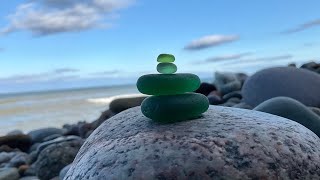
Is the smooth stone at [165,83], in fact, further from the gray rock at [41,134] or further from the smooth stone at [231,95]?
the gray rock at [41,134]

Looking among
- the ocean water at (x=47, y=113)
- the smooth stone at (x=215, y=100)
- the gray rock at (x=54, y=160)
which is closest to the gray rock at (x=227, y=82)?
the smooth stone at (x=215, y=100)

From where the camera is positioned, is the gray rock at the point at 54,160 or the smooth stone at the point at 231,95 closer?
the gray rock at the point at 54,160

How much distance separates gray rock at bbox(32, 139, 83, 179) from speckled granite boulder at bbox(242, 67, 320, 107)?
226cm

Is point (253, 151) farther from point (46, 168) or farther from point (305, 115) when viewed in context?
point (46, 168)

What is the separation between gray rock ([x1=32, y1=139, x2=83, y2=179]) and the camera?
4434 mm

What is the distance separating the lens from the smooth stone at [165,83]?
2.49 m

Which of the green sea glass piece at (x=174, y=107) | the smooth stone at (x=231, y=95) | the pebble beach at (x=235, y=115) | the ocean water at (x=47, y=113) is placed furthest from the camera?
the ocean water at (x=47, y=113)

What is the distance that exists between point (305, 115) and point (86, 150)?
1771mm

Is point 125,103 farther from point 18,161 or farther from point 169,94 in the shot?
point 169,94

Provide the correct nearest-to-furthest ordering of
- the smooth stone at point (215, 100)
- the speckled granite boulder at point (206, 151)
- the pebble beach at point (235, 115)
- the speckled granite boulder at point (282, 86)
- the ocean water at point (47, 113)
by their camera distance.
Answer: the speckled granite boulder at point (206, 151) < the pebble beach at point (235, 115) < the speckled granite boulder at point (282, 86) < the smooth stone at point (215, 100) < the ocean water at point (47, 113)

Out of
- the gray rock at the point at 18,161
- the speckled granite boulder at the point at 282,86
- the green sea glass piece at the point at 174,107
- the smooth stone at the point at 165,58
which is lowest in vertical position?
the gray rock at the point at 18,161

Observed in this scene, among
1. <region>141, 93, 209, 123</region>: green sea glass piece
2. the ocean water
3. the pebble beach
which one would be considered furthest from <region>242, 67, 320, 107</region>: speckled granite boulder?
the ocean water

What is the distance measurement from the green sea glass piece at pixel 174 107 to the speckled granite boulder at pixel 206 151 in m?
0.04

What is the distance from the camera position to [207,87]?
314 inches
